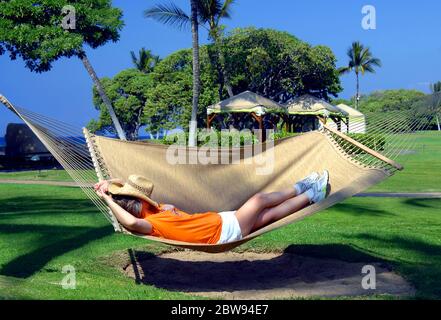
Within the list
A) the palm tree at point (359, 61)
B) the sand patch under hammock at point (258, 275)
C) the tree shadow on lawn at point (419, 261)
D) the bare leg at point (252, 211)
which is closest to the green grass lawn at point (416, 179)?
the tree shadow on lawn at point (419, 261)

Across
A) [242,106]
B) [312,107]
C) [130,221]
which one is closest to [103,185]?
[130,221]

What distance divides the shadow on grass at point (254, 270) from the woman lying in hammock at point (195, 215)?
0.52 metres

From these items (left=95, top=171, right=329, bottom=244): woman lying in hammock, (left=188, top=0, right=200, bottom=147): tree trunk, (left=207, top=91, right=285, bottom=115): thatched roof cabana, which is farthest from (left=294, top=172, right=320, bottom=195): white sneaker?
(left=207, top=91, right=285, bottom=115): thatched roof cabana

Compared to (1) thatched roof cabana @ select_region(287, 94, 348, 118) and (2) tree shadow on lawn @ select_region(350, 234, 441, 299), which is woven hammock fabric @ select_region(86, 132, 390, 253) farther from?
(1) thatched roof cabana @ select_region(287, 94, 348, 118)

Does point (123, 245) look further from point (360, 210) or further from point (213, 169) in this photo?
point (360, 210)

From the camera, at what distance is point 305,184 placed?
5039 millimetres

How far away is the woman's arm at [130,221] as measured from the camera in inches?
174

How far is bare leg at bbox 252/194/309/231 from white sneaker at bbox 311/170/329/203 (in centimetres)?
8

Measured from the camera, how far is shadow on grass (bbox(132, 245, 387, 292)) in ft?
16.7

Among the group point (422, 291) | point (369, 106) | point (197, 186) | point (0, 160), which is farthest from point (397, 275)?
point (369, 106)

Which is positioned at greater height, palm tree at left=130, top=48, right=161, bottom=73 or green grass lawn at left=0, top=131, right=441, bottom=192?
palm tree at left=130, top=48, right=161, bottom=73

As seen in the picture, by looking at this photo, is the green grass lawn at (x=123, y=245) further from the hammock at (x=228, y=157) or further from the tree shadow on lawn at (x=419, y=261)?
the hammock at (x=228, y=157)
